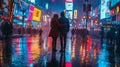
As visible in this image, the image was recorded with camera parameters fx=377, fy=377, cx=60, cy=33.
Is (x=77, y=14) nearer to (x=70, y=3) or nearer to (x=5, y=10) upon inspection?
(x=70, y=3)

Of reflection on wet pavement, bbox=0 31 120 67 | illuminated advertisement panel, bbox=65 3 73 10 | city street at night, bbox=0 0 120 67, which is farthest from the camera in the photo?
illuminated advertisement panel, bbox=65 3 73 10

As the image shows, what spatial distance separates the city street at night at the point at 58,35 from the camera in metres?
16.1

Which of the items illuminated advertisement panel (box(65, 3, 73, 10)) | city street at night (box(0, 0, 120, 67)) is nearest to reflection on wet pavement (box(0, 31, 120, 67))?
city street at night (box(0, 0, 120, 67))

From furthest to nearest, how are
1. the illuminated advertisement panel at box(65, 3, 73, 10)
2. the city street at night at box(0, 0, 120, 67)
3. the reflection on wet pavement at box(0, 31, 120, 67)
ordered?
the illuminated advertisement panel at box(65, 3, 73, 10) < the city street at night at box(0, 0, 120, 67) < the reflection on wet pavement at box(0, 31, 120, 67)

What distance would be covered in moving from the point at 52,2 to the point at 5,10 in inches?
2708

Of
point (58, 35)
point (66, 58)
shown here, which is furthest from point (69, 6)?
point (66, 58)

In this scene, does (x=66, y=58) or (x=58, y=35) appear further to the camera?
(x=58, y=35)

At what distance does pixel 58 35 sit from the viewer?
17906mm

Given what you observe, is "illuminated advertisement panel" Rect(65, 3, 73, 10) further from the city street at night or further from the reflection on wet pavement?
the reflection on wet pavement

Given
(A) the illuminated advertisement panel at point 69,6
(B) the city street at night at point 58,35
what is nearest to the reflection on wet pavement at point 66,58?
(B) the city street at night at point 58,35

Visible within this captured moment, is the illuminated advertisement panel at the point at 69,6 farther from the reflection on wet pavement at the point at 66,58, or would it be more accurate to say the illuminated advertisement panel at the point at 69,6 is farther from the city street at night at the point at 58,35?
the reflection on wet pavement at the point at 66,58

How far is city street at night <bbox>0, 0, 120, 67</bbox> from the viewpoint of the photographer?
16127mm

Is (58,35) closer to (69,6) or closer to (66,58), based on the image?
(66,58)

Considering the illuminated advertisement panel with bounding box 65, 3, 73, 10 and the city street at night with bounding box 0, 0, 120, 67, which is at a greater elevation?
the illuminated advertisement panel with bounding box 65, 3, 73, 10
